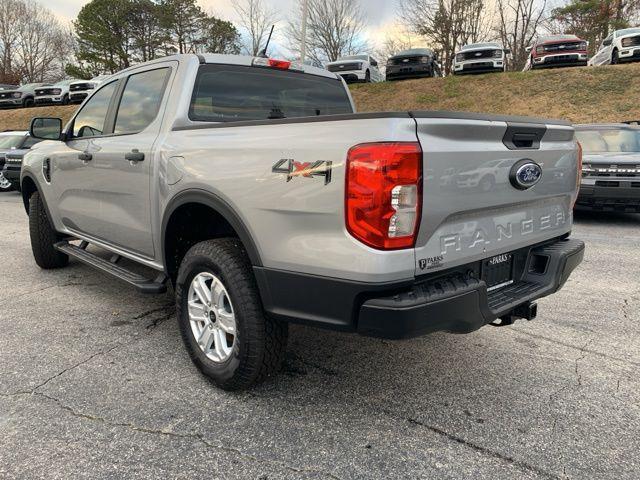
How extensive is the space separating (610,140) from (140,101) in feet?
26.0

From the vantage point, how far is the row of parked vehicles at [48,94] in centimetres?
2434

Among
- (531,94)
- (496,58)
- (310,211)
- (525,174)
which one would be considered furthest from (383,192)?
(496,58)

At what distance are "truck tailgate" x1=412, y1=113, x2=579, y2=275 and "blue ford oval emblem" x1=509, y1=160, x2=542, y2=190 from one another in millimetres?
11

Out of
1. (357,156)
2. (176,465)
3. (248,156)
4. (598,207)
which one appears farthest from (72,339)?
(598,207)

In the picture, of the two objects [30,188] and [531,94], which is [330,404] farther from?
[531,94]

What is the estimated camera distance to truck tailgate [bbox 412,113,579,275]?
2111 millimetres

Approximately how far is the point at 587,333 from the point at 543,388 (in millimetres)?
1080

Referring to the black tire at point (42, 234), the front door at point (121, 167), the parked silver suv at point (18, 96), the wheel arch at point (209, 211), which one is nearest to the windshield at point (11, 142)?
the black tire at point (42, 234)

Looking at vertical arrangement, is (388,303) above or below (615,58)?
below

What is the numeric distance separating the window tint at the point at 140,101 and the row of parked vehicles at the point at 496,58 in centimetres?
1851

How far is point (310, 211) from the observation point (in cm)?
217

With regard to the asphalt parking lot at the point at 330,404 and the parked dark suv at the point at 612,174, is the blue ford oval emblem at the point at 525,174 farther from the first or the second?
the parked dark suv at the point at 612,174

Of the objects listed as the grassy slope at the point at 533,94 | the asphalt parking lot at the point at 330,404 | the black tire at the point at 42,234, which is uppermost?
the grassy slope at the point at 533,94

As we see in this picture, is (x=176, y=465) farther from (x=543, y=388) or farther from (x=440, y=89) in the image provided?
(x=440, y=89)
